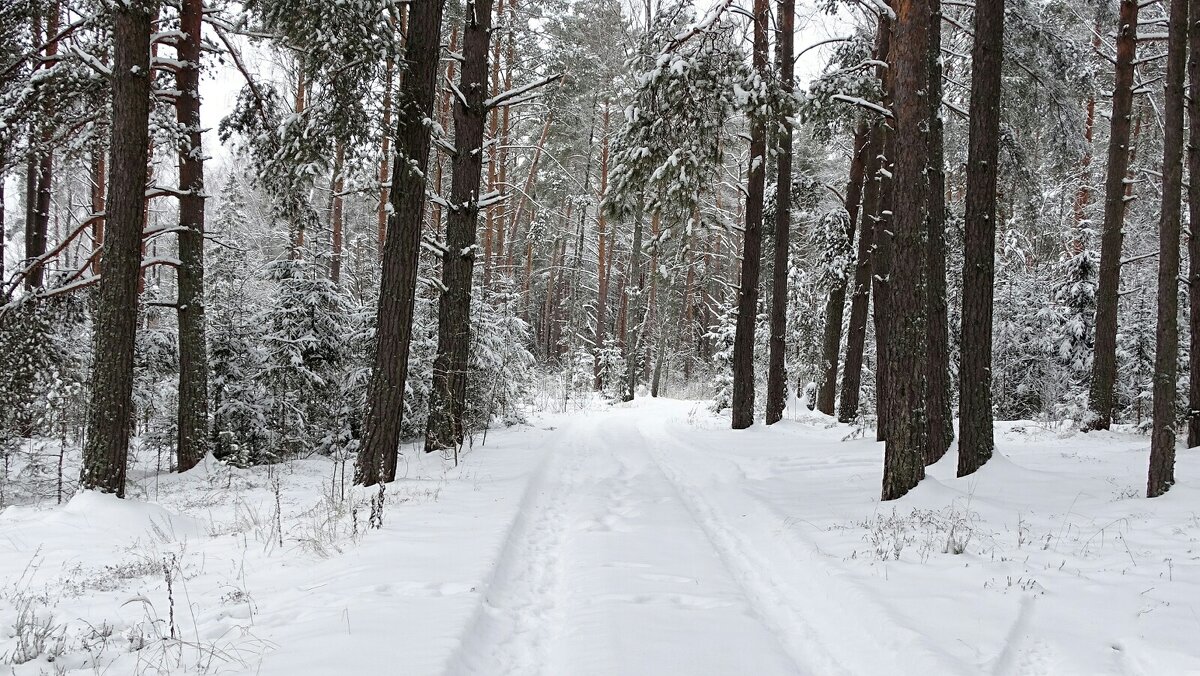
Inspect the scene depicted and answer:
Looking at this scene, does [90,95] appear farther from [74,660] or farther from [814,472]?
Answer: [814,472]

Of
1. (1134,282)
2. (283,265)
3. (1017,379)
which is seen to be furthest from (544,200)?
(1134,282)

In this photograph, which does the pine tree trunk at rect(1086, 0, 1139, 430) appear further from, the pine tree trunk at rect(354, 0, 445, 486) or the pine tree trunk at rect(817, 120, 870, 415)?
the pine tree trunk at rect(354, 0, 445, 486)

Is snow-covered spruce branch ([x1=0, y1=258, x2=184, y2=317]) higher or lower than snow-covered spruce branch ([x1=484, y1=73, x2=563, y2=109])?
below

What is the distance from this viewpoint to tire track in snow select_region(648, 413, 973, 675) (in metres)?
3.48

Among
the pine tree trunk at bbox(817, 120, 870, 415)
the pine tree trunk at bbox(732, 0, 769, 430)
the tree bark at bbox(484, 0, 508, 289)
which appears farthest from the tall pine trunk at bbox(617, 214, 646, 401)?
the pine tree trunk at bbox(732, 0, 769, 430)

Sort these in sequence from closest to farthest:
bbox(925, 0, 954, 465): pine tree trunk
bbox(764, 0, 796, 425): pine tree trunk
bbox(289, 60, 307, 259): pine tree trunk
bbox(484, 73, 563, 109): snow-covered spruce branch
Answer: bbox(289, 60, 307, 259): pine tree trunk < bbox(925, 0, 954, 465): pine tree trunk < bbox(484, 73, 563, 109): snow-covered spruce branch < bbox(764, 0, 796, 425): pine tree trunk

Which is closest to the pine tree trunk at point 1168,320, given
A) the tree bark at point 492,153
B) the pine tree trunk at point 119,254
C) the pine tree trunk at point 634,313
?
the pine tree trunk at point 119,254

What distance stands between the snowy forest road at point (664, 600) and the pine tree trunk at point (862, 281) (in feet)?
27.3

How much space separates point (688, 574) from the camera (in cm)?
481

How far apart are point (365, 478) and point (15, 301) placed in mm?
5581

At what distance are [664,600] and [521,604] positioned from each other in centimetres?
98

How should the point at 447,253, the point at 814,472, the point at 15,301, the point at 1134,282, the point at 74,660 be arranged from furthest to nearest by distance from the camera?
the point at 1134,282, the point at 447,253, the point at 814,472, the point at 15,301, the point at 74,660

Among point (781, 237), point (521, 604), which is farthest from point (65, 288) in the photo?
point (781, 237)

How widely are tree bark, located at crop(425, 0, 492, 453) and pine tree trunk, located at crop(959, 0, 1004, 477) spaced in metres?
7.11
